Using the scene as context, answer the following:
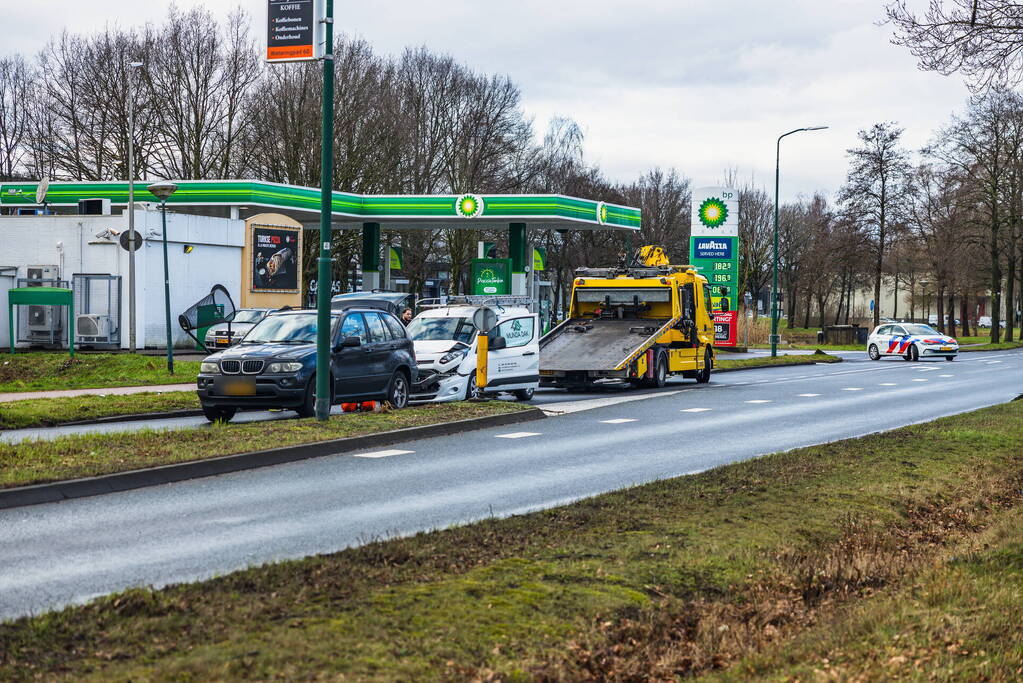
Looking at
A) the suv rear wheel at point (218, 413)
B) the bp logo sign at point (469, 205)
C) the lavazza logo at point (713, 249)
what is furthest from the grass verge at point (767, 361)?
the suv rear wheel at point (218, 413)

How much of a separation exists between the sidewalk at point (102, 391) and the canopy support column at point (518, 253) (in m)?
24.2

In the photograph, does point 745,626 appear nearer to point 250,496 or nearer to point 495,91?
point 250,496

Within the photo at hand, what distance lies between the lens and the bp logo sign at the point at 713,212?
4575 cm

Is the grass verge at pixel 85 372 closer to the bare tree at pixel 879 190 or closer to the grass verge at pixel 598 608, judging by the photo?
the grass verge at pixel 598 608

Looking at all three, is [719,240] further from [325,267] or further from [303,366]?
[325,267]

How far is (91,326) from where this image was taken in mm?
33594

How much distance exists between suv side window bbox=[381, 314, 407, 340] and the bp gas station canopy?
21.8m

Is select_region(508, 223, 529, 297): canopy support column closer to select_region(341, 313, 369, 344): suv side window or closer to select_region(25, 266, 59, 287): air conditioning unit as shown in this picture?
select_region(25, 266, 59, 287): air conditioning unit

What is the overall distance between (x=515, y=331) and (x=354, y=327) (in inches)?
174

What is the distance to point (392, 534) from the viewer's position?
8281 millimetres

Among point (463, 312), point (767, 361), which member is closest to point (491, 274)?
point (767, 361)

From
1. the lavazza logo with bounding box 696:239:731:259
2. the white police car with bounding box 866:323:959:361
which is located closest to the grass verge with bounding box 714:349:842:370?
the white police car with bounding box 866:323:959:361

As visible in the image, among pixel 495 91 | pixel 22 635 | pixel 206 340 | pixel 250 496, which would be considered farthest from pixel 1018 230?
pixel 22 635

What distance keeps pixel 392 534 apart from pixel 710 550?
2.35 m
